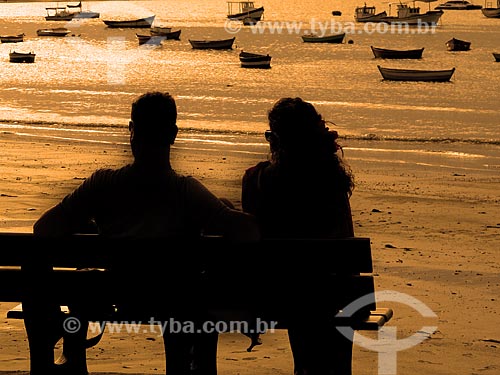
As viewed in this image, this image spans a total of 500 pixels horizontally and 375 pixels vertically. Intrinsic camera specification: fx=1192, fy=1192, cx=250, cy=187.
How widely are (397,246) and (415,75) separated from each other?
43.3m

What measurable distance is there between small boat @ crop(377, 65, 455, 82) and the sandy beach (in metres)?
30.9

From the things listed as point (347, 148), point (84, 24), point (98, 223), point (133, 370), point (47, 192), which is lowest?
point (84, 24)

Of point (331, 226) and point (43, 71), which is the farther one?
point (43, 71)

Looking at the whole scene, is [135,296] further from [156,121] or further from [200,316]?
[156,121]

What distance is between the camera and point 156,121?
475cm

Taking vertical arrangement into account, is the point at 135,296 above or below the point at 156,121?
below

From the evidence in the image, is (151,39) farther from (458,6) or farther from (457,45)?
(458,6)

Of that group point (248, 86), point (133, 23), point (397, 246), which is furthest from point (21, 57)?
point (397, 246)

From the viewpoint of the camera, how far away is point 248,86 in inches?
2127

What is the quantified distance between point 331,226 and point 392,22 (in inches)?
5005

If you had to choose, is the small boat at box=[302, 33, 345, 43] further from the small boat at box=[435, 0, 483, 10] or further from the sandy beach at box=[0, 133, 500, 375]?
the small boat at box=[435, 0, 483, 10]

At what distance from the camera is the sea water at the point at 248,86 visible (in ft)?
104

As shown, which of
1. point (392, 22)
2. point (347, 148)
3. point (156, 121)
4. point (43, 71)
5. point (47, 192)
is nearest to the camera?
point (156, 121)

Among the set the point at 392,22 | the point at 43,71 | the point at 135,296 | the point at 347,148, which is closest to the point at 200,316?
the point at 135,296
